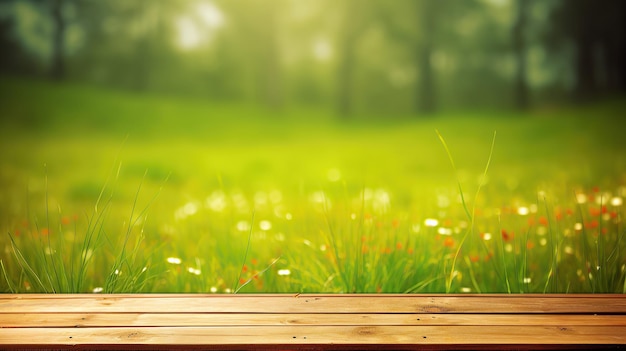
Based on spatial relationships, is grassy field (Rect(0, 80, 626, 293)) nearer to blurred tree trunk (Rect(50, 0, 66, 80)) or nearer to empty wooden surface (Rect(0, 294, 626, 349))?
empty wooden surface (Rect(0, 294, 626, 349))

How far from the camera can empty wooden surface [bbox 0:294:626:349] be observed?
1.49 metres

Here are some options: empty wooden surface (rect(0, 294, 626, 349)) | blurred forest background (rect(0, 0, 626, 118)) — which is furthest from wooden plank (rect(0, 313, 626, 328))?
blurred forest background (rect(0, 0, 626, 118))

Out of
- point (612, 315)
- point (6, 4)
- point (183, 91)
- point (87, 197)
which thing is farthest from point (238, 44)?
point (612, 315)

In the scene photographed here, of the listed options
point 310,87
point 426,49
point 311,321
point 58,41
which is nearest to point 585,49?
point 426,49

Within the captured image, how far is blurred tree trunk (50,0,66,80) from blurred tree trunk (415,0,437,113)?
9116 mm

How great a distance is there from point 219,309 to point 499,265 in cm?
138

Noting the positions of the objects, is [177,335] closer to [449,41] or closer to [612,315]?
[612,315]

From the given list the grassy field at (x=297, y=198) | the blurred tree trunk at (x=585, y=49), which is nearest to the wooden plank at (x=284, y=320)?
the grassy field at (x=297, y=198)

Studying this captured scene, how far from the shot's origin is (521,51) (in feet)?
41.2

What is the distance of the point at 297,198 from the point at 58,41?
1033cm

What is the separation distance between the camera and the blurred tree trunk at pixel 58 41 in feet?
39.6

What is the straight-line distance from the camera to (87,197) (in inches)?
224

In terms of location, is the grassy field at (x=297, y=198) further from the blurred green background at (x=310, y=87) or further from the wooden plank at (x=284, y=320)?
the wooden plank at (x=284, y=320)

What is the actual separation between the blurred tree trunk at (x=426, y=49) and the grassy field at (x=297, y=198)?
584 mm
